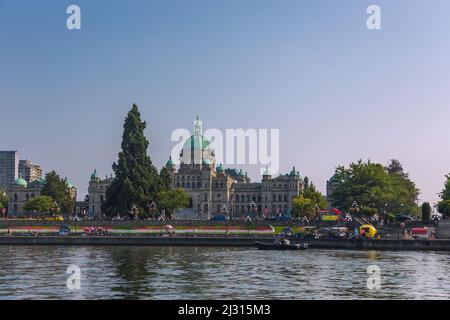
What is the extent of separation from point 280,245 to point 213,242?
43.8ft

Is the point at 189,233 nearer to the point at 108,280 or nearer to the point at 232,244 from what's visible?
the point at 232,244

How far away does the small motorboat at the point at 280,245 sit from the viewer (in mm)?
90938

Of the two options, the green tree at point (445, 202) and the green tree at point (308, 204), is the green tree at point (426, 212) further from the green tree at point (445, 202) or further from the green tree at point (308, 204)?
the green tree at point (308, 204)

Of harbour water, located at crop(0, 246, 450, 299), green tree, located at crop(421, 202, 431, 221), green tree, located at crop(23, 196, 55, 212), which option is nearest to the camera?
harbour water, located at crop(0, 246, 450, 299)

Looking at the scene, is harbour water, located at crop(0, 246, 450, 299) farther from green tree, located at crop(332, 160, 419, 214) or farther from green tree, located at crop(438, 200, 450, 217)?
Answer: green tree, located at crop(332, 160, 419, 214)

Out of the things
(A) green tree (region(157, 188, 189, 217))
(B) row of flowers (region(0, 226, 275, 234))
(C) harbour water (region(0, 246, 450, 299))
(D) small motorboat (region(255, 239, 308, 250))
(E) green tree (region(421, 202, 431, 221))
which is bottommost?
(C) harbour water (region(0, 246, 450, 299))

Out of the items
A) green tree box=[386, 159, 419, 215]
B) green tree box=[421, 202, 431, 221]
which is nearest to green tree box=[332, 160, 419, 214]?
green tree box=[386, 159, 419, 215]

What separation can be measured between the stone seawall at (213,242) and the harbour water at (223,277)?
16.0 m

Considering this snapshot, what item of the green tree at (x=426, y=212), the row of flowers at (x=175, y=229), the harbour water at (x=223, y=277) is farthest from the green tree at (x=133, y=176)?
the harbour water at (x=223, y=277)

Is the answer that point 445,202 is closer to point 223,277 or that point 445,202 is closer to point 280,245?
point 280,245

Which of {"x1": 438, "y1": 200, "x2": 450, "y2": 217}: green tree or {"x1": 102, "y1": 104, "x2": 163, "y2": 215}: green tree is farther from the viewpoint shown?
{"x1": 102, "y1": 104, "x2": 163, "y2": 215}: green tree

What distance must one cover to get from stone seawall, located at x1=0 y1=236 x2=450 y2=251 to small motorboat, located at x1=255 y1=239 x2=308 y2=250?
15.8 ft

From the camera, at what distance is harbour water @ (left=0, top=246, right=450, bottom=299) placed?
43.2m
